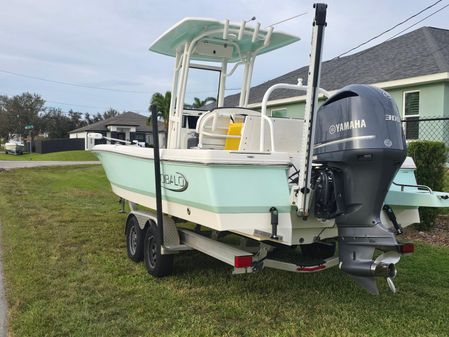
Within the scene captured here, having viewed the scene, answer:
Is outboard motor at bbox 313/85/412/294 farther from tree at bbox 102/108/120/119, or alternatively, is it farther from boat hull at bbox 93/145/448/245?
tree at bbox 102/108/120/119

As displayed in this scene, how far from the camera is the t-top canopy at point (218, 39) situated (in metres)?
5.55

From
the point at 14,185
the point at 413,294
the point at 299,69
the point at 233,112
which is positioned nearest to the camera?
the point at 413,294

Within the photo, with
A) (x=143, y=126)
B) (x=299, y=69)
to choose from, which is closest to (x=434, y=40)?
(x=299, y=69)

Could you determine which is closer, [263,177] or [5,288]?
[263,177]

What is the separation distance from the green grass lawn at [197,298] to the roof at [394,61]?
30.5 ft

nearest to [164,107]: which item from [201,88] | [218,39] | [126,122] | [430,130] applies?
[430,130]

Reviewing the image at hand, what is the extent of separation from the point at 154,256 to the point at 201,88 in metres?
2.42

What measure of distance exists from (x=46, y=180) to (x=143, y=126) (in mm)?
37185

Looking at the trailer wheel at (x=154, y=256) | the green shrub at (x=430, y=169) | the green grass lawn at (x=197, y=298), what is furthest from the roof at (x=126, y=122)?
the trailer wheel at (x=154, y=256)

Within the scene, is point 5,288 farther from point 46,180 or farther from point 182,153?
point 46,180

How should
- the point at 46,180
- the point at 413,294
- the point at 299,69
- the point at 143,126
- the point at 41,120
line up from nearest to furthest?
1. the point at 413,294
2. the point at 46,180
3. the point at 299,69
4. the point at 143,126
5. the point at 41,120

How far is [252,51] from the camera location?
21.3ft

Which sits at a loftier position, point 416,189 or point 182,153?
point 182,153

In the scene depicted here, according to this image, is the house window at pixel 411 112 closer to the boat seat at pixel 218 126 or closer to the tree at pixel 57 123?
the boat seat at pixel 218 126
